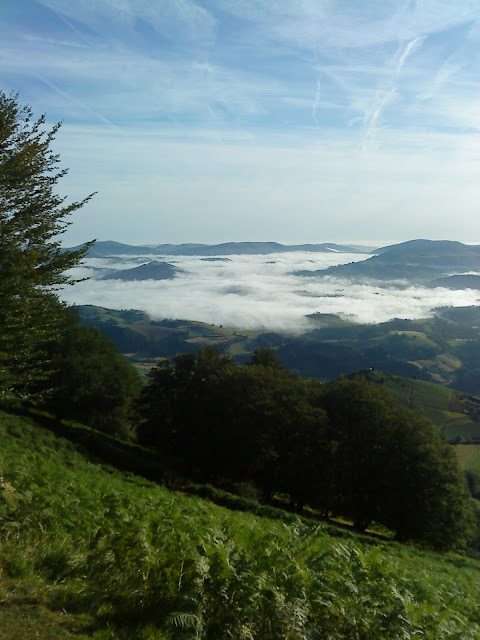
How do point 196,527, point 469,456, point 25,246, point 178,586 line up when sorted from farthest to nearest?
point 469,456 → point 25,246 → point 196,527 → point 178,586

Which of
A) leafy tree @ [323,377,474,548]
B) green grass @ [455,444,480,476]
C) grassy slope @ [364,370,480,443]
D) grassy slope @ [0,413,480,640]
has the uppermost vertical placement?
grassy slope @ [0,413,480,640]

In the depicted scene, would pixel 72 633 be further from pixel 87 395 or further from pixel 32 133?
pixel 87 395

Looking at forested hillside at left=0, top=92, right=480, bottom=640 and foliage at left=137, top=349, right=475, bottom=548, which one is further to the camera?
foliage at left=137, top=349, right=475, bottom=548

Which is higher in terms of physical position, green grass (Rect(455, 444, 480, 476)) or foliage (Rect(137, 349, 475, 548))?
foliage (Rect(137, 349, 475, 548))

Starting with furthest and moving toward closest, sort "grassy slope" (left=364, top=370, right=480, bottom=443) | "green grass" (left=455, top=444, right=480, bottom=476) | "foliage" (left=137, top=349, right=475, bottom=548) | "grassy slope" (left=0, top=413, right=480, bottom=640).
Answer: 1. "grassy slope" (left=364, top=370, right=480, bottom=443)
2. "green grass" (left=455, top=444, right=480, bottom=476)
3. "foliage" (left=137, top=349, right=475, bottom=548)
4. "grassy slope" (left=0, top=413, right=480, bottom=640)

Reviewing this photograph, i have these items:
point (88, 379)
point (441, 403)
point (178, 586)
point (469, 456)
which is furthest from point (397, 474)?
point (441, 403)

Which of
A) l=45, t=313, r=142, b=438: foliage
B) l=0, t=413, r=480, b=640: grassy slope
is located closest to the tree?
l=0, t=413, r=480, b=640: grassy slope

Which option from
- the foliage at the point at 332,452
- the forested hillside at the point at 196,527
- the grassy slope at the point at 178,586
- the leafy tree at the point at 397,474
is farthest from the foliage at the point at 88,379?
the grassy slope at the point at 178,586

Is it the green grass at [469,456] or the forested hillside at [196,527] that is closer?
the forested hillside at [196,527]

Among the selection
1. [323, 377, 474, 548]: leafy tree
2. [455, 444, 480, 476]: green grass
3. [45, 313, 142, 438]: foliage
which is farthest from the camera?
[455, 444, 480, 476]: green grass

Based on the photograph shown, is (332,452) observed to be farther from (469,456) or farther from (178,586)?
(469,456)

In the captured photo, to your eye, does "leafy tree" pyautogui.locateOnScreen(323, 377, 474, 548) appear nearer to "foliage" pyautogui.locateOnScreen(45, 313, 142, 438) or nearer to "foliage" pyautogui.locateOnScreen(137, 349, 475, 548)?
"foliage" pyautogui.locateOnScreen(137, 349, 475, 548)

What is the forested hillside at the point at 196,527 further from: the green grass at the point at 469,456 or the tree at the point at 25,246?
the green grass at the point at 469,456

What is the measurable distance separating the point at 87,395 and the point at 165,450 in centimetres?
1163
